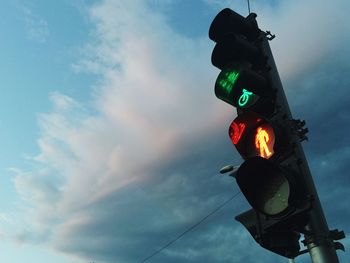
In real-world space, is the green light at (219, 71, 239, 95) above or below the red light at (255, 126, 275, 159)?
above

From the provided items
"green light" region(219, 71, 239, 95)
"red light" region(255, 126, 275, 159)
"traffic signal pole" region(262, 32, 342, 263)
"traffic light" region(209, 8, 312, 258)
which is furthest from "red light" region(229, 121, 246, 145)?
"traffic signal pole" region(262, 32, 342, 263)

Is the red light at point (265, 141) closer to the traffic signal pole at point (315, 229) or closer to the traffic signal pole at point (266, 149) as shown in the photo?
the traffic signal pole at point (266, 149)

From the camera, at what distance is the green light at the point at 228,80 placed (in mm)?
3123

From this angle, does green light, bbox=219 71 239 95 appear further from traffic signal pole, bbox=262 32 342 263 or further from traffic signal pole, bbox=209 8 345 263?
traffic signal pole, bbox=262 32 342 263

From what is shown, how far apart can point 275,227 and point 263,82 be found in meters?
1.09

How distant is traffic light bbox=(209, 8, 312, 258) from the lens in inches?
111

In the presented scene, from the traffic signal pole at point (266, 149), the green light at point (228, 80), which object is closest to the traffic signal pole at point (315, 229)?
the traffic signal pole at point (266, 149)

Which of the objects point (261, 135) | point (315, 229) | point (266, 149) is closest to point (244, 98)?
point (261, 135)

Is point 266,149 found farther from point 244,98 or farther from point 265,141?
point 244,98

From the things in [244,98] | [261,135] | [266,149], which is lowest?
[266,149]

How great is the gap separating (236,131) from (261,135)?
0.82 feet

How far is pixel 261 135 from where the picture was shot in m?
3.21

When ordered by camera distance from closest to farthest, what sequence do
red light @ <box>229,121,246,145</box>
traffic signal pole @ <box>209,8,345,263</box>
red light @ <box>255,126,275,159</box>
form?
traffic signal pole @ <box>209,8,345,263</box>
red light @ <box>255,126,275,159</box>
red light @ <box>229,121,246,145</box>

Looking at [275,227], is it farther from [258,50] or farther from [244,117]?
[258,50]
